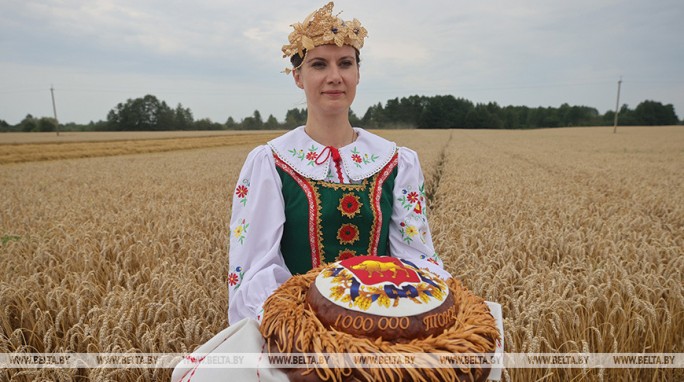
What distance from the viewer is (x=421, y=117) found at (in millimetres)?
73875

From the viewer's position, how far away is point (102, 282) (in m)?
3.26

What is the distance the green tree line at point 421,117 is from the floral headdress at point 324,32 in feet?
173

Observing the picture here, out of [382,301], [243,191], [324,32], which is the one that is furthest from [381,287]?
[324,32]

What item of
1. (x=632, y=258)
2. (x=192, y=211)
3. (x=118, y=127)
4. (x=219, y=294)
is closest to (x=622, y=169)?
(x=632, y=258)

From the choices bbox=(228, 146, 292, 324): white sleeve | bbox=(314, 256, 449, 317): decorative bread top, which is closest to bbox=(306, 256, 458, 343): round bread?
bbox=(314, 256, 449, 317): decorative bread top

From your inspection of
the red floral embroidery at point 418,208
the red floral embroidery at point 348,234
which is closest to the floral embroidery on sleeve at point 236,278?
the red floral embroidery at point 348,234

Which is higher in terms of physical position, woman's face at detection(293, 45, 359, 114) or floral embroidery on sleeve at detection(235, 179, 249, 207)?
woman's face at detection(293, 45, 359, 114)

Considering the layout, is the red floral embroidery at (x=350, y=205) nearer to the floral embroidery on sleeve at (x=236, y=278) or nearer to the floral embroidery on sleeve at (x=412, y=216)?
the floral embroidery on sleeve at (x=412, y=216)

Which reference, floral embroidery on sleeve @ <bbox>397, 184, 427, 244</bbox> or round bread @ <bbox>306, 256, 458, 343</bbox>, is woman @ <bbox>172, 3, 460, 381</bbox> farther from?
round bread @ <bbox>306, 256, 458, 343</bbox>

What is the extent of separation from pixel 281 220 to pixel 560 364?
64.2 inches

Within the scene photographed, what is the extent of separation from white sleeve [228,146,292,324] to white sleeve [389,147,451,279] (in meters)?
0.57

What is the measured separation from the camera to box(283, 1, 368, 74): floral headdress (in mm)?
1760

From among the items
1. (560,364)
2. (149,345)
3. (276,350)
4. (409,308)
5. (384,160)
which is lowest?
(560,364)

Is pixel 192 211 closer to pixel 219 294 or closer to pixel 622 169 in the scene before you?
pixel 219 294
